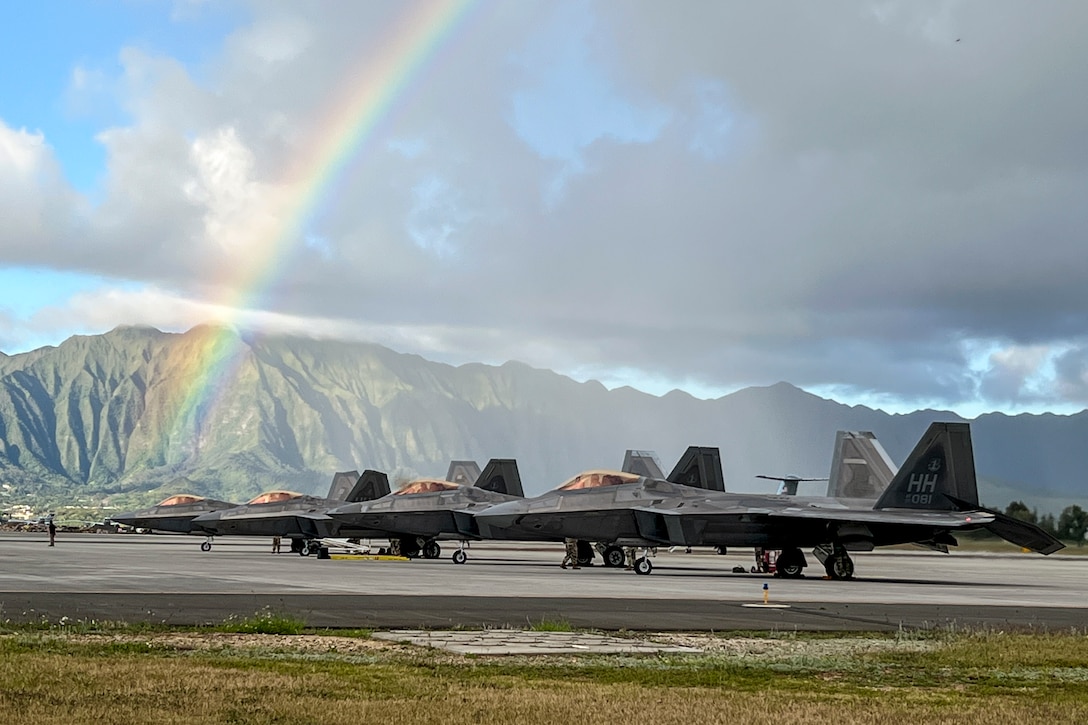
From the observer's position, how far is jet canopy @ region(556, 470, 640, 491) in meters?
45.1

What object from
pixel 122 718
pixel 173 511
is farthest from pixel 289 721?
pixel 173 511

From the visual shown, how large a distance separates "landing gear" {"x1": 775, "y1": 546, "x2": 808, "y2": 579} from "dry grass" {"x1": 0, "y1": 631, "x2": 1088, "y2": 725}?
87.2ft

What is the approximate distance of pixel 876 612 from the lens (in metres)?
24.5

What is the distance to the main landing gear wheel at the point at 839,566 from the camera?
138ft

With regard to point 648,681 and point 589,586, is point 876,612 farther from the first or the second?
point 648,681

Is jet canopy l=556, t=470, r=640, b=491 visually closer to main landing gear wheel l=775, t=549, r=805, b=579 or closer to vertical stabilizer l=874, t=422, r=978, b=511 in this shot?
main landing gear wheel l=775, t=549, r=805, b=579

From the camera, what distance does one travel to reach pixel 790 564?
43.4 m

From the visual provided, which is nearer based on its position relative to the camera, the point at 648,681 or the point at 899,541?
the point at 648,681

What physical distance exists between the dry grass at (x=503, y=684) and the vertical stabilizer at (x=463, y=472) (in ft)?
198

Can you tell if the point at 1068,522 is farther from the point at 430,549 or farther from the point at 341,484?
the point at 430,549

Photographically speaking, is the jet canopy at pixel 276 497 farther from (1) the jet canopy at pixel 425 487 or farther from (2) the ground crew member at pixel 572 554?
(2) the ground crew member at pixel 572 554

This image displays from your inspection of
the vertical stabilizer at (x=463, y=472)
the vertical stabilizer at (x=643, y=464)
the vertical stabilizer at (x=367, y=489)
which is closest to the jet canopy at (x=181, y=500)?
the vertical stabilizer at (x=367, y=489)

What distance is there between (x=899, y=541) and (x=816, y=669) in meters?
29.7

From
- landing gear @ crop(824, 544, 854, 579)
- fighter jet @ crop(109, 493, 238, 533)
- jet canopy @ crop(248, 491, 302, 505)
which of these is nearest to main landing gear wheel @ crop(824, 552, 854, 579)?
landing gear @ crop(824, 544, 854, 579)
